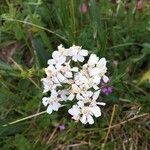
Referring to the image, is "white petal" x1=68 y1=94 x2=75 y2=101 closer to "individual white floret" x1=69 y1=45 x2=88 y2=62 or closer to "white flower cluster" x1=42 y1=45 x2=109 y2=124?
"white flower cluster" x1=42 y1=45 x2=109 y2=124

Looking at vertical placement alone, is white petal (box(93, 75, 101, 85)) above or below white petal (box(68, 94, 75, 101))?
above

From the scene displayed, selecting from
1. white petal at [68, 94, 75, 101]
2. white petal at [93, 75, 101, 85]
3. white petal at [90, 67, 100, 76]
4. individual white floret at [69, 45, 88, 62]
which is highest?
individual white floret at [69, 45, 88, 62]

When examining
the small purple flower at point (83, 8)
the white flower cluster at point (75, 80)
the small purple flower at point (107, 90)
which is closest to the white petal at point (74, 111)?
the white flower cluster at point (75, 80)

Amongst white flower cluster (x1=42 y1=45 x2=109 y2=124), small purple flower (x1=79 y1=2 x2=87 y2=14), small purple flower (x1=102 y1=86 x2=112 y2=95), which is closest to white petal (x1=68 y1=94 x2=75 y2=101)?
white flower cluster (x1=42 y1=45 x2=109 y2=124)

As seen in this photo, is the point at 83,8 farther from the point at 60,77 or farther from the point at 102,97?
the point at 60,77

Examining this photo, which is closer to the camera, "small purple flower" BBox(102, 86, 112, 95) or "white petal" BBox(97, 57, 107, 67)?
"white petal" BBox(97, 57, 107, 67)

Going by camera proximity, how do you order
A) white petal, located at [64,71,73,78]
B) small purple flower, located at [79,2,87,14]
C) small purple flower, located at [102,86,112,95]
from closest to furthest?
white petal, located at [64,71,73,78], small purple flower, located at [102,86,112,95], small purple flower, located at [79,2,87,14]

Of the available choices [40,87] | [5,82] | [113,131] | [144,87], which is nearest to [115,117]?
[113,131]

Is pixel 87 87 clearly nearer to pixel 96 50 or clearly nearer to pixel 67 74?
pixel 67 74

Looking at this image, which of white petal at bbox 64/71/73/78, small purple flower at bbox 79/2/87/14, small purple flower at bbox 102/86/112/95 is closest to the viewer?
white petal at bbox 64/71/73/78
